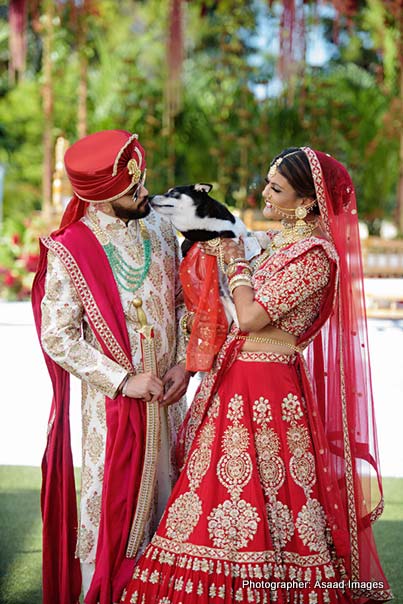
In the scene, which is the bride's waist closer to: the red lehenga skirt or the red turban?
the red lehenga skirt

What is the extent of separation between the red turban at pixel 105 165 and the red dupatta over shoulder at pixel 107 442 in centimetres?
16

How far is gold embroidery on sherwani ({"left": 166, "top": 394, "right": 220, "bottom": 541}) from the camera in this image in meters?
2.41

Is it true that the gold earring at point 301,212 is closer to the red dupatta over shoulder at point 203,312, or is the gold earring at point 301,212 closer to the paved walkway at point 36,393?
the red dupatta over shoulder at point 203,312

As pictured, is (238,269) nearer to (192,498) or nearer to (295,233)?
(295,233)

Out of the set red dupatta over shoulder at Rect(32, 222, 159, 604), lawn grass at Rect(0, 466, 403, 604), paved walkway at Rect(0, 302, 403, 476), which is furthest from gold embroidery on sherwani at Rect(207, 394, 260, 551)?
paved walkway at Rect(0, 302, 403, 476)

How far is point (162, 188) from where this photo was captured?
15453 mm

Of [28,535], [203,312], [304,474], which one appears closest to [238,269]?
[203,312]

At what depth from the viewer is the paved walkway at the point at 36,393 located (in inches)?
190

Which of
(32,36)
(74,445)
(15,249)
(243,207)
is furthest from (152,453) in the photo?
(32,36)

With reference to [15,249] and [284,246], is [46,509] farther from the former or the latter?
[15,249]

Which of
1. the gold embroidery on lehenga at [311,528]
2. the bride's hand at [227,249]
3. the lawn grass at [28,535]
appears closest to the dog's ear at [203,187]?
the bride's hand at [227,249]

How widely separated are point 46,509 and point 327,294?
103 cm

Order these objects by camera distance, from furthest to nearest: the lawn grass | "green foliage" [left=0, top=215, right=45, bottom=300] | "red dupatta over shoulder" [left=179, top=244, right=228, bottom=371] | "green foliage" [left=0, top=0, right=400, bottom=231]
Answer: "green foliage" [left=0, top=0, right=400, bottom=231] < "green foliage" [left=0, top=215, right=45, bottom=300] < the lawn grass < "red dupatta over shoulder" [left=179, top=244, right=228, bottom=371]

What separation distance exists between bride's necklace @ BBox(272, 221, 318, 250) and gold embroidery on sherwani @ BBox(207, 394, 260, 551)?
0.45 meters
